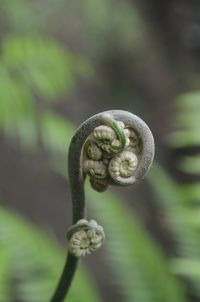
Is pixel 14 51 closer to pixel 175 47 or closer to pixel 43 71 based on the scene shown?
pixel 43 71

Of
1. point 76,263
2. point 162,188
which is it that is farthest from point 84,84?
point 76,263

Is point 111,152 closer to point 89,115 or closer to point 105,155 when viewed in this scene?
point 105,155

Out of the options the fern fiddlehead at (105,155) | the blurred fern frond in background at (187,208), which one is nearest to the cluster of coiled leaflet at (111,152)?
the fern fiddlehead at (105,155)

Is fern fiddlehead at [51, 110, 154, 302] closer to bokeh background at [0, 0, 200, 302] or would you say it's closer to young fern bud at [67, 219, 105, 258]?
young fern bud at [67, 219, 105, 258]

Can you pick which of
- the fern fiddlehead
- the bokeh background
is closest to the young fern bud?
the fern fiddlehead

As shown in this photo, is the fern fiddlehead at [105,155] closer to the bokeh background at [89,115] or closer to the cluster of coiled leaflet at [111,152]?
the cluster of coiled leaflet at [111,152]

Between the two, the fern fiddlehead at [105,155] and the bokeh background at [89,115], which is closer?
the fern fiddlehead at [105,155]

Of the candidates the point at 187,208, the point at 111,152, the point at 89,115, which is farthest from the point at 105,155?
the point at 89,115
